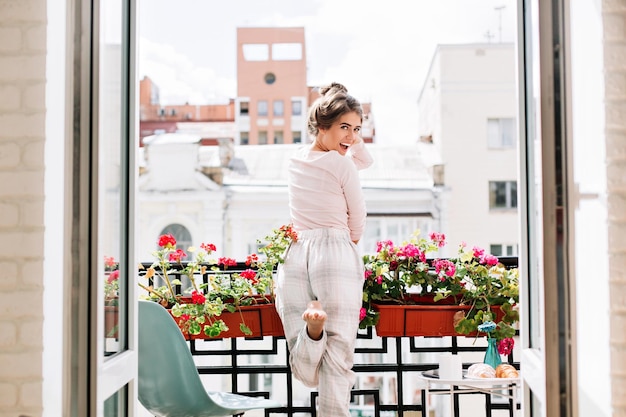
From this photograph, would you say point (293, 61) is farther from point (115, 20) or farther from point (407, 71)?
point (115, 20)

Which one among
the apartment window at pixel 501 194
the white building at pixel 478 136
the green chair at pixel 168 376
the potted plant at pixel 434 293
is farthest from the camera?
the apartment window at pixel 501 194

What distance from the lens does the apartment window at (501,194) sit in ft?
82.6

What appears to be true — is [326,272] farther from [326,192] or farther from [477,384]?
[477,384]

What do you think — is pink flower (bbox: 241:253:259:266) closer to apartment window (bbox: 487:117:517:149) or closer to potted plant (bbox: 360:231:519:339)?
potted plant (bbox: 360:231:519:339)

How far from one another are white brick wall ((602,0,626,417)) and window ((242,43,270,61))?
26.0m

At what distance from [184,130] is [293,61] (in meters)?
4.60

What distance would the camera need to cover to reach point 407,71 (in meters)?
29.7

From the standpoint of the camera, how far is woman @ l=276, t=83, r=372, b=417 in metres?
2.77

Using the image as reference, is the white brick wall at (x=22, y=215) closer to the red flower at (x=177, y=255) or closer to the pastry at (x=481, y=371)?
the red flower at (x=177, y=255)

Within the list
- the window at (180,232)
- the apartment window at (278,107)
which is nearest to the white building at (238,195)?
the window at (180,232)

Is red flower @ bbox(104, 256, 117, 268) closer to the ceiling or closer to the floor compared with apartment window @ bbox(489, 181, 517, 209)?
closer to the floor

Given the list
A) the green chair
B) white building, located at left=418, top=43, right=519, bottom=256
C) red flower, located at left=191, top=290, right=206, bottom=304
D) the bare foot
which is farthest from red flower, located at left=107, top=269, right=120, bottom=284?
white building, located at left=418, top=43, right=519, bottom=256

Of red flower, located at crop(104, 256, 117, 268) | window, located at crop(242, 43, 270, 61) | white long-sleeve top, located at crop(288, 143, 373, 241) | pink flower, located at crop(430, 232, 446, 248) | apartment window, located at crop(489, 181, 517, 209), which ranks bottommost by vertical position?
red flower, located at crop(104, 256, 117, 268)

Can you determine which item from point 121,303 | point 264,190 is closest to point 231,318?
point 121,303
